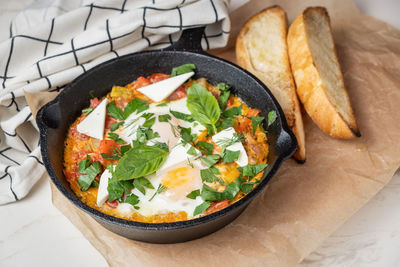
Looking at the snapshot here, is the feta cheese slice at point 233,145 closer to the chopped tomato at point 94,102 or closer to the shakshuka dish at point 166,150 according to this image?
the shakshuka dish at point 166,150

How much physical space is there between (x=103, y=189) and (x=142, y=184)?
27cm

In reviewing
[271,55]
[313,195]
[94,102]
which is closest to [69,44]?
[94,102]

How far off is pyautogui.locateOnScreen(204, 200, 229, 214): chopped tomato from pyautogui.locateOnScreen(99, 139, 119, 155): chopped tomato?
87cm

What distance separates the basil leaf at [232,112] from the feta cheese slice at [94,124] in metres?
0.99

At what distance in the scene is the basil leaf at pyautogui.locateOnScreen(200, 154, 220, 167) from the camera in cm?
303

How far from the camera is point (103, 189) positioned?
2941 mm

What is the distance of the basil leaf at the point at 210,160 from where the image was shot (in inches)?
119

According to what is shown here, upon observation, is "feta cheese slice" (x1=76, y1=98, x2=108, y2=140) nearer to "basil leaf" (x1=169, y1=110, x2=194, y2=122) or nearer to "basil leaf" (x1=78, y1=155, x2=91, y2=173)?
"basil leaf" (x1=78, y1=155, x2=91, y2=173)

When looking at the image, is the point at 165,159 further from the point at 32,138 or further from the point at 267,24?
the point at 267,24

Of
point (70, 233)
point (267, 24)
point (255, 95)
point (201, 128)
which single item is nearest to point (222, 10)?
point (267, 24)

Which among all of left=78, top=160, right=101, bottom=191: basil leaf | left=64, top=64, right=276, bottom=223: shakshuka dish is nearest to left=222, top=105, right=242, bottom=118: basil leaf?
left=64, top=64, right=276, bottom=223: shakshuka dish

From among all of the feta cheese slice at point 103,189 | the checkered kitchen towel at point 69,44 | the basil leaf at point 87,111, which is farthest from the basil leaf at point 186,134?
the checkered kitchen towel at point 69,44

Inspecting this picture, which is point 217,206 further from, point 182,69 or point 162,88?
point 182,69

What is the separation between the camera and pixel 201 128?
334cm
